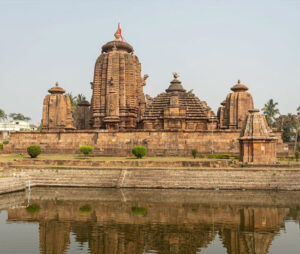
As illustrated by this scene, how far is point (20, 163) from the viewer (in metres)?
24.9

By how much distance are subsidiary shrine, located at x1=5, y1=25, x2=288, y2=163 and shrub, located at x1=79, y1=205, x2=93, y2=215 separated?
14.7 meters

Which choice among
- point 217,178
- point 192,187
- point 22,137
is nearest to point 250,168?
point 217,178

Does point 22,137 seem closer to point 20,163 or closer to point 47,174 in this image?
point 20,163

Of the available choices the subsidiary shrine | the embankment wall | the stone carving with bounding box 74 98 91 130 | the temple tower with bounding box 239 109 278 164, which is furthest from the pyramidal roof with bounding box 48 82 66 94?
the temple tower with bounding box 239 109 278 164

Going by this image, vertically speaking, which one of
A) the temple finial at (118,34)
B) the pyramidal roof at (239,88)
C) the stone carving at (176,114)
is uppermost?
the temple finial at (118,34)

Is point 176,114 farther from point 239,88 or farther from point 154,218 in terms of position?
point 154,218

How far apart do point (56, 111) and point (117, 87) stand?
6.66 m

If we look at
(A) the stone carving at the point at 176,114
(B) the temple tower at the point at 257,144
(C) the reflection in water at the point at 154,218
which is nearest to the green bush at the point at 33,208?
(C) the reflection in water at the point at 154,218

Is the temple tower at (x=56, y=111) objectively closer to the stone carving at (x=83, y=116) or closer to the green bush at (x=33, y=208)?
the stone carving at (x=83, y=116)

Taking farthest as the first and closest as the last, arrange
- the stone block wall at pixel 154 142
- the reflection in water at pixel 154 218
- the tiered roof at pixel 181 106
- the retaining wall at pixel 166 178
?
the tiered roof at pixel 181 106, the stone block wall at pixel 154 142, the retaining wall at pixel 166 178, the reflection in water at pixel 154 218

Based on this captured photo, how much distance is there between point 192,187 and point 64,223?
9.42 meters

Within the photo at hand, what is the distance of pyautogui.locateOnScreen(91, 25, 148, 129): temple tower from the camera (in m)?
35.1

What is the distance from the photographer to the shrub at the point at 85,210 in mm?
15155

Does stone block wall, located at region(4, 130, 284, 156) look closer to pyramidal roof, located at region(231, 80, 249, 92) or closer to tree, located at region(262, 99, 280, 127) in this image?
pyramidal roof, located at region(231, 80, 249, 92)
